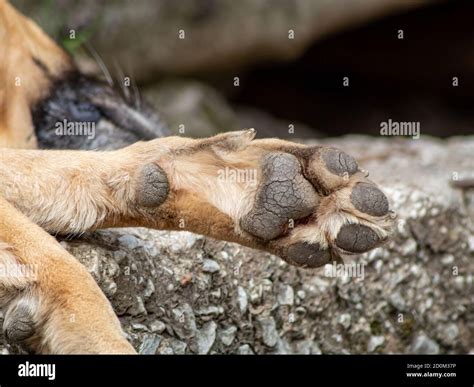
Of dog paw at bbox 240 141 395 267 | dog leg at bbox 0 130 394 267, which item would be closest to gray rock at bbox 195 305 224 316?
dog leg at bbox 0 130 394 267

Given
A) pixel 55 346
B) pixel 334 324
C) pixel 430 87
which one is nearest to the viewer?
pixel 55 346

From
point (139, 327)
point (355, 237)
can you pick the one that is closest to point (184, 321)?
point (139, 327)

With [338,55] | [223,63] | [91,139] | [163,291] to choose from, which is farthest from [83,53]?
[338,55]

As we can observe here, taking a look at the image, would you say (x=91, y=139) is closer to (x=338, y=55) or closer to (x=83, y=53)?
(x=83, y=53)

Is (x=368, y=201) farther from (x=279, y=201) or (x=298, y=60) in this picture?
(x=298, y=60)

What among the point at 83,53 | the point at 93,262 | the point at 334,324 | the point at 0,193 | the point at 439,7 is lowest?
the point at 334,324

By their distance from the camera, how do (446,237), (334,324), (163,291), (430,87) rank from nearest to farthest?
1. (163,291)
2. (334,324)
3. (446,237)
4. (430,87)

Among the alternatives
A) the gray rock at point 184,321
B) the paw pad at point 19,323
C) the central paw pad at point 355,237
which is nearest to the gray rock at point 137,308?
the gray rock at point 184,321

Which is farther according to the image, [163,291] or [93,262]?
[163,291]
